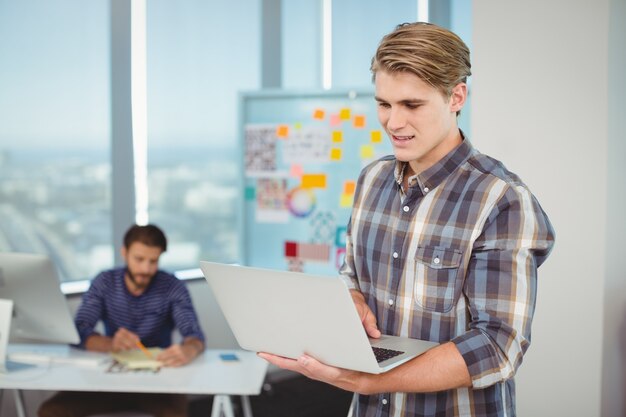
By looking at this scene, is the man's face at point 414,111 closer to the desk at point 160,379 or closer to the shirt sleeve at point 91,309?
the desk at point 160,379

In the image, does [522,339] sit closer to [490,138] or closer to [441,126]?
[441,126]

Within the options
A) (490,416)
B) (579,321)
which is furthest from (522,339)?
(579,321)

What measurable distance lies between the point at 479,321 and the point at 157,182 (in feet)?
11.7

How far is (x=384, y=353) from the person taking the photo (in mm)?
1422

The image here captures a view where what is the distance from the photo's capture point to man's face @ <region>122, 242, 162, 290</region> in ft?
11.2

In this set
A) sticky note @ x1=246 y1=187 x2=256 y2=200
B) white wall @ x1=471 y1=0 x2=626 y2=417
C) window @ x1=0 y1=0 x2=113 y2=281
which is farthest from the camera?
sticky note @ x1=246 y1=187 x2=256 y2=200

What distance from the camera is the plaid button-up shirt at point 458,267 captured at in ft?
4.54

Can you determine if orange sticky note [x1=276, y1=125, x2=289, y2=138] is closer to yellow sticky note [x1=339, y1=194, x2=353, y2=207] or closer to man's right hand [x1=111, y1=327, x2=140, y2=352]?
yellow sticky note [x1=339, y1=194, x2=353, y2=207]

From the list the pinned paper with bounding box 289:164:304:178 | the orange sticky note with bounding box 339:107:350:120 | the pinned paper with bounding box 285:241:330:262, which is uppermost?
the orange sticky note with bounding box 339:107:350:120

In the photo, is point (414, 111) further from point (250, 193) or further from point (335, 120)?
point (250, 193)

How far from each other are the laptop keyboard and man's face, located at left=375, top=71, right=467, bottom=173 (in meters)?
0.39

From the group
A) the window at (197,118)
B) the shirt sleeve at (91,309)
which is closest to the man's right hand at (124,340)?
the shirt sleeve at (91,309)

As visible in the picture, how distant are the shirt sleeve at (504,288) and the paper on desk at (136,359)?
6.09ft

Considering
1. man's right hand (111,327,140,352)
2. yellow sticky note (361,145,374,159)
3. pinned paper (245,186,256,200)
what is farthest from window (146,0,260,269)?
man's right hand (111,327,140,352)
